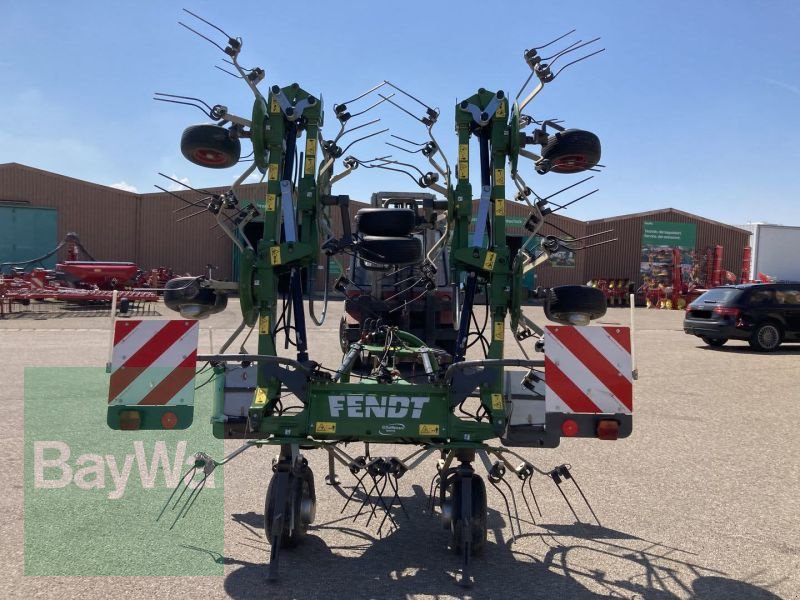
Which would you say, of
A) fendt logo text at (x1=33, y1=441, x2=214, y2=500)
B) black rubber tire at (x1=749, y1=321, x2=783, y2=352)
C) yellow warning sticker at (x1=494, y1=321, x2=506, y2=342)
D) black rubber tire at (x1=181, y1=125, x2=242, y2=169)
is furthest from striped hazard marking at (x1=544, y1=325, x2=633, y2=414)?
black rubber tire at (x1=749, y1=321, x2=783, y2=352)

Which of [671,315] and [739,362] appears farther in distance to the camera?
[671,315]

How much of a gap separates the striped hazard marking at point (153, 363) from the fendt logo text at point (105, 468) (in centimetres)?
149

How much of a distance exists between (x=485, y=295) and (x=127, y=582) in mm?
2696

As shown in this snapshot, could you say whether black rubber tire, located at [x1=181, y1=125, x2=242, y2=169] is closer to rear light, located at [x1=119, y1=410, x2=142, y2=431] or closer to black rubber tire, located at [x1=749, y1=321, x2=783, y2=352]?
rear light, located at [x1=119, y1=410, x2=142, y2=431]

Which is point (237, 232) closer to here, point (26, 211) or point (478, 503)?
point (478, 503)

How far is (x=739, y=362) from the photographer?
44.3ft

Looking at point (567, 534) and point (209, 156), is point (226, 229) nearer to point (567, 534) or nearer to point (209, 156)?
point (209, 156)

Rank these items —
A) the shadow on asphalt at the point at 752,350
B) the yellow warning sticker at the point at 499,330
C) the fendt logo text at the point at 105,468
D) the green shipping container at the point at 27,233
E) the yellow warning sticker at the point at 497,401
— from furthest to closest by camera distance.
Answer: the green shipping container at the point at 27,233 → the shadow on asphalt at the point at 752,350 → the fendt logo text at the point at 105,468 → the yellow warning sticker at the point at 499,330 → the yellow warning sticker at the point at 497,401

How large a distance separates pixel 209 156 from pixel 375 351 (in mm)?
1795

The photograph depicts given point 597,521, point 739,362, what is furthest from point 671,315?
point 597,521

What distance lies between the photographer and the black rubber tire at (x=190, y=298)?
13.6ft

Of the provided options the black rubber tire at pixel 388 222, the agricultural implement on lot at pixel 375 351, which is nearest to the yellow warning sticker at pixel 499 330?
the agricultural implement on lot at pixel 375 351

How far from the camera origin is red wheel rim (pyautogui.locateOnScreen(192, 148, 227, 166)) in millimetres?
4489

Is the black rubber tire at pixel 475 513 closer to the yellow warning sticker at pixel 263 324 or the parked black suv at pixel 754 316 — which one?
the yellow warning sticker at pixel 263 324
